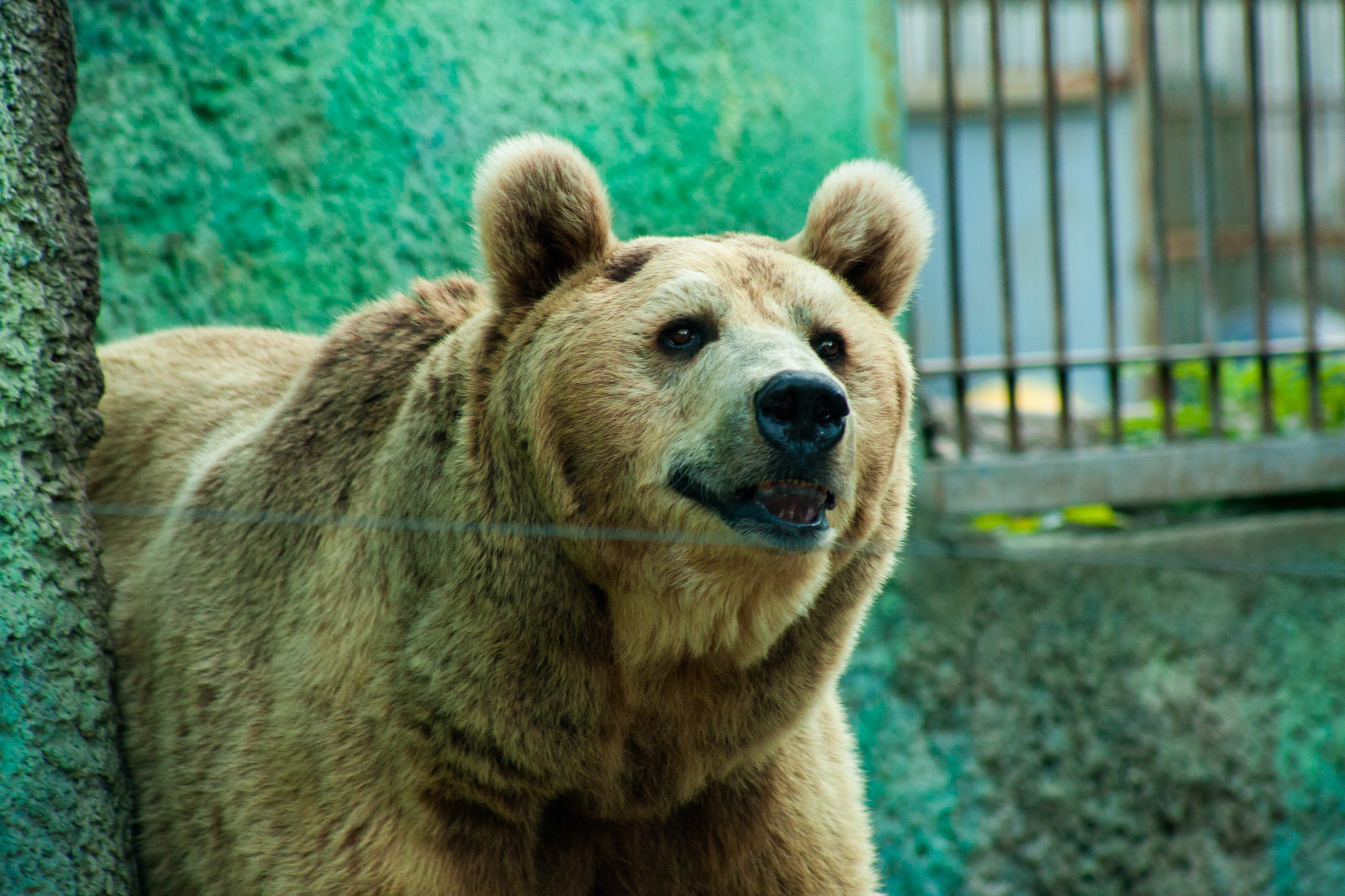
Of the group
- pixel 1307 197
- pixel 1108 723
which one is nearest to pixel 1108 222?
pixel 1307 197

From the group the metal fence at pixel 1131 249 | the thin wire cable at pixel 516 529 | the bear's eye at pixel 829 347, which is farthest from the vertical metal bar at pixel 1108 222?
the bear's eye at pixel 829 347

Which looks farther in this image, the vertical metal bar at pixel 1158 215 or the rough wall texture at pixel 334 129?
the vertical metal bar at pixel 1158 215

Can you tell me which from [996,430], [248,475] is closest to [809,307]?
[248,475]

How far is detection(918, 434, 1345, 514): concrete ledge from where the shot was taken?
4.80 m

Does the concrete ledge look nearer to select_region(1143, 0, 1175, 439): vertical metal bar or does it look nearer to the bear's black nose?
select_region(1143, 0, 1175, 439): vertical metal bar

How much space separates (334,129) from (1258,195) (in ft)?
11.7

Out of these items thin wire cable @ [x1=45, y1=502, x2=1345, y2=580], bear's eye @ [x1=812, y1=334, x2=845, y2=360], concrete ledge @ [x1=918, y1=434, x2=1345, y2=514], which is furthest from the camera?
concrete ledge @ [x1=918, y1=434, x2=1345, y2=514]

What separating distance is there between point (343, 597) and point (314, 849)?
0.51 meters

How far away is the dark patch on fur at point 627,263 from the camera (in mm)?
2613

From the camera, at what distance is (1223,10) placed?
1070 cm

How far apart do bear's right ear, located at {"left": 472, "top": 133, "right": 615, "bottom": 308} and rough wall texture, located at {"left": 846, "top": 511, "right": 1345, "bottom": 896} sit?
2417 mm

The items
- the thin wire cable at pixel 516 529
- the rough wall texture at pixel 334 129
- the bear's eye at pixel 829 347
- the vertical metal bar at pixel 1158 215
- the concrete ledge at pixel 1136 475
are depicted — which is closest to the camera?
the thin wire cable at pixel 516 529

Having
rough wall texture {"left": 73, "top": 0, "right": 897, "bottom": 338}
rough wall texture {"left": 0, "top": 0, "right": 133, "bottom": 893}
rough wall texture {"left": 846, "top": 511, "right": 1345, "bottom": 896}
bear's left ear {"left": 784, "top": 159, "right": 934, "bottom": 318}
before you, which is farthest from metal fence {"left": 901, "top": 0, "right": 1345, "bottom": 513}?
rough wall texture {"left": 0, "top": 0, "right": 133, "bottom": 893}

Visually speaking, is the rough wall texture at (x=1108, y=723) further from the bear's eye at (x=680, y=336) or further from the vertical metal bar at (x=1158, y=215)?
the bear's eye at (x=680, y=336)
